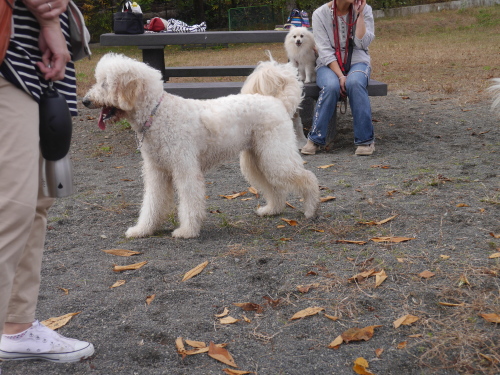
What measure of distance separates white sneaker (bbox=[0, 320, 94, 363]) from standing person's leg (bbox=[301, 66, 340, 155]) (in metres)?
4.24

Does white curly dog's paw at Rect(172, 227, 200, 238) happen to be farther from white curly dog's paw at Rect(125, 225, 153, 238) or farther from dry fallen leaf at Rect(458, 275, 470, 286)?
dry fallen leaf at Rect(458, 275, 470, 286)

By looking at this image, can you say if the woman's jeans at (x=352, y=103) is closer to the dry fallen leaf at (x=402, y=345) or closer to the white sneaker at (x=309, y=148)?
the white sneaker at (x=309, y=148)

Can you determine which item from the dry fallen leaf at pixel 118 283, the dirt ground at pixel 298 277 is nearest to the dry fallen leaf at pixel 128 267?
the dirt ground at pixel 298 277

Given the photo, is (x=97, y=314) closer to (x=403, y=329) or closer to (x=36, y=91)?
(x=36, y=91)

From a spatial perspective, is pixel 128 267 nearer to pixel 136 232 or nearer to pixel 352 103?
pixel 136 232

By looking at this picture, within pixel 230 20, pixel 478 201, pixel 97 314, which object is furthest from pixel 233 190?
pixel 230 20

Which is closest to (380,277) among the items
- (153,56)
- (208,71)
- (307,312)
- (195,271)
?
(307,312)

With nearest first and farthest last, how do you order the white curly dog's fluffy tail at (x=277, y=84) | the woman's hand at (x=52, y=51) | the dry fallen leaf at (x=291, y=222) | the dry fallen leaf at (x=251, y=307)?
1. the woman's hand at (x=52, y=51)
2. the dry fallen leaf at (x=251, y=307)
3. the dry fallen leaf at (x=291, y=222)
4. the white curly dog's fluffy tail at (x=277, y=84)

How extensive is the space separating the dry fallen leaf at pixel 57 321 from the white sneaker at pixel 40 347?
0.33 m

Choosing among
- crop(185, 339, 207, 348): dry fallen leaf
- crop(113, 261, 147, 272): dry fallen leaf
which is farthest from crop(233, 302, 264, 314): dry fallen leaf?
crop(113, 261, 147, 272): dry fallen leaf

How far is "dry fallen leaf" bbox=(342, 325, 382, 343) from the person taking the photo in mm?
2467

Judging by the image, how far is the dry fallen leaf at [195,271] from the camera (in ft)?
10.6

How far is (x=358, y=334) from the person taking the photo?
2496 millimetres

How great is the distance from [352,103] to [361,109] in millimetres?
122
